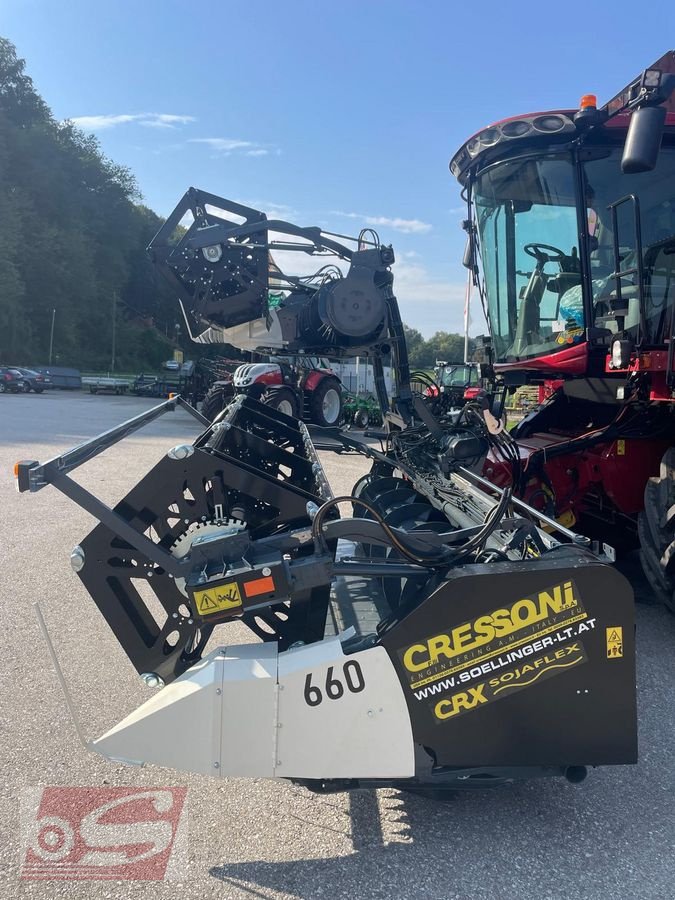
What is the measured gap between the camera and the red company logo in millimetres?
2033

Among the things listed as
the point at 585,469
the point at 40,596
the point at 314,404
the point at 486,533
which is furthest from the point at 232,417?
the point at 314,404

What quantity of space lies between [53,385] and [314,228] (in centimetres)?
3240

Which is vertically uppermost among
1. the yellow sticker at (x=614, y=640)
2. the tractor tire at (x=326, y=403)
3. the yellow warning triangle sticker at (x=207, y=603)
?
the tractor tire at (x=326, y=403)

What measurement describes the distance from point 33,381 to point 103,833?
3291 centimetres

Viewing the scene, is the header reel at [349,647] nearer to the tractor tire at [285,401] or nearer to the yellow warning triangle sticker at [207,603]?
the yellow warning triangle sticker at [207,603]

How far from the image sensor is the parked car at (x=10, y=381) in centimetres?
3058

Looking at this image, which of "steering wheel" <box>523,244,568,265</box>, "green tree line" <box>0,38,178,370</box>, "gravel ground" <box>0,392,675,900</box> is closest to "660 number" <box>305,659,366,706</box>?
"gravel ground" <box>0,392,675,900</box>

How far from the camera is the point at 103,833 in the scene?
219 centimetres

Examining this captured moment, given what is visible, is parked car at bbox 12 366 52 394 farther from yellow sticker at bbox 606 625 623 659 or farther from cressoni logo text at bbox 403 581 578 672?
yellow sticker at bbox 606 625 623 659

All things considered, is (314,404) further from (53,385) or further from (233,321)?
(53,385)

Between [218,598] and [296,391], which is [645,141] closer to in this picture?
[218,598]

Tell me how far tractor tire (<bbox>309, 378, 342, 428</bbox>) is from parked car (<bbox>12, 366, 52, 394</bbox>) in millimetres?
20886

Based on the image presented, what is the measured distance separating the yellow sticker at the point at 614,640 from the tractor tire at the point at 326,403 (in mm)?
13227

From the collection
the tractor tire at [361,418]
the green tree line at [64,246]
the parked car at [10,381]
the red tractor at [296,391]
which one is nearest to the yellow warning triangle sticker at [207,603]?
the red tractor at [296,391]
